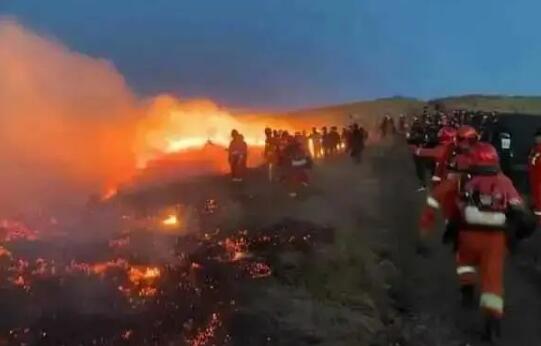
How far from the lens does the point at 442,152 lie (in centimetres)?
1409

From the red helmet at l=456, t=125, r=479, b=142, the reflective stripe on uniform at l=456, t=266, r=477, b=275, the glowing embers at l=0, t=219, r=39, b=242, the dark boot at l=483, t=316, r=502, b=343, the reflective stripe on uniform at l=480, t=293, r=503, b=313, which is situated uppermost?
the red helmet at l=456, t=125, r=479, b=142

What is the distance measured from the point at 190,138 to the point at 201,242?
2304 centimetres

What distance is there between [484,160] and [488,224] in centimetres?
→ 72

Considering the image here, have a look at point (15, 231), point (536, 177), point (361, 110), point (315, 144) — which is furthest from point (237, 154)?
point (361, 110)

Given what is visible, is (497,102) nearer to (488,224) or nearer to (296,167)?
(296,167)

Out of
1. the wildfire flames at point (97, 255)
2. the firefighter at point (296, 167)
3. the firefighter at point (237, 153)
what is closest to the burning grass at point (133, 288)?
the wildfire flames at point (97, 255)

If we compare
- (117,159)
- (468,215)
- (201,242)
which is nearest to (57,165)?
(117,159)

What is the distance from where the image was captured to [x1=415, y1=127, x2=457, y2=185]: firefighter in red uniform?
1278 cm

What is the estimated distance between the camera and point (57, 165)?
71.4ft

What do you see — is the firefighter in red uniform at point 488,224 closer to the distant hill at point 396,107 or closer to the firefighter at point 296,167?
the firefighter at point 296,167

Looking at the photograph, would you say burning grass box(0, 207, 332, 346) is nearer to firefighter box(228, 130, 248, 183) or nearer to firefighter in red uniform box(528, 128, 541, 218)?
firefighter in red uniform box(528, 128, 541, 218)

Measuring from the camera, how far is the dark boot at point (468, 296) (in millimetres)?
9032

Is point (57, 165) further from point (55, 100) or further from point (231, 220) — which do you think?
point (231, 220)

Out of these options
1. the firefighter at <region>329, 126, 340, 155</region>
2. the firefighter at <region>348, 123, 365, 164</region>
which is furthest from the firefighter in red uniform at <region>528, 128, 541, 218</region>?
the firefighter at <region>329, 126, 340, 155</region>
